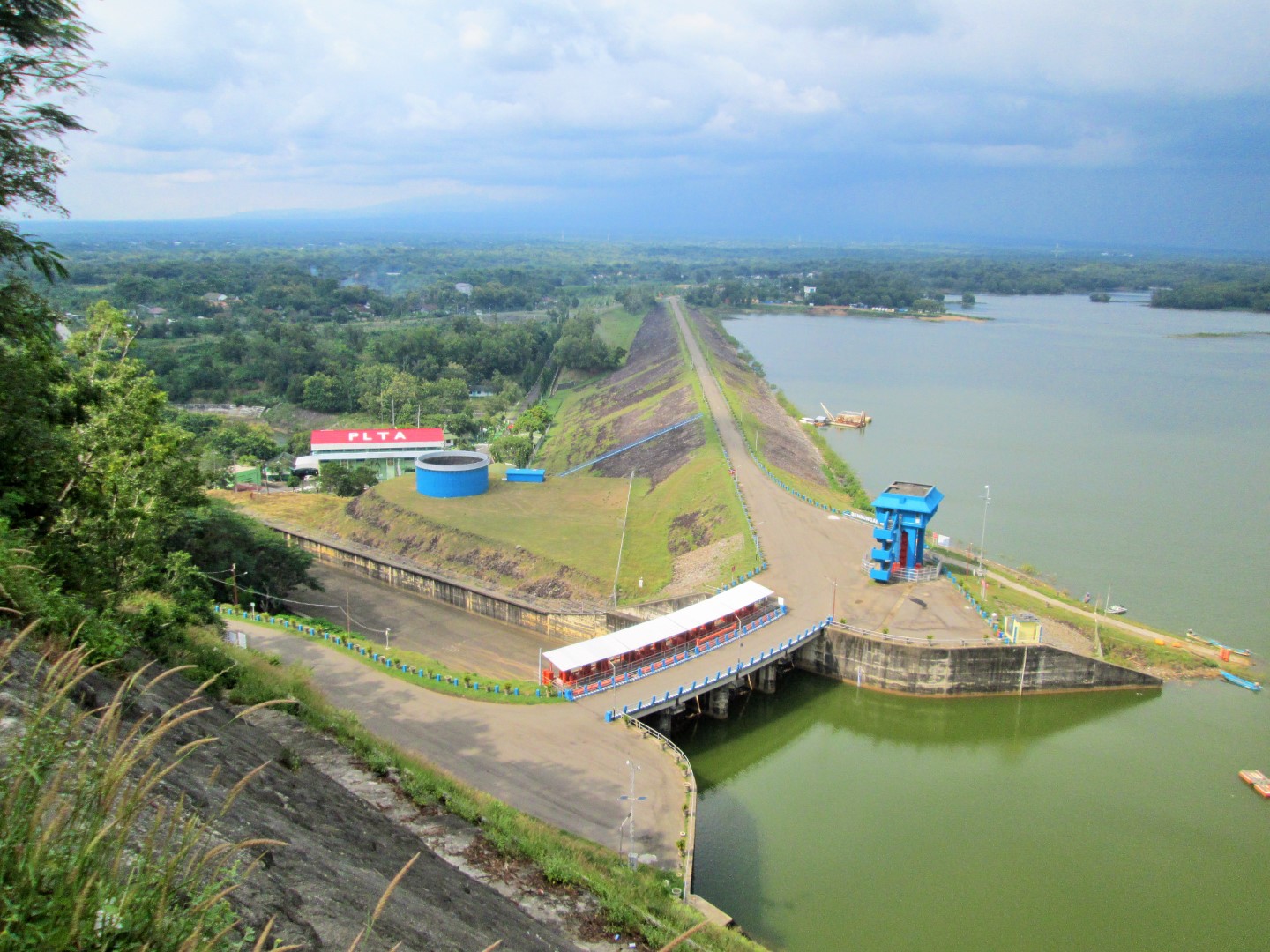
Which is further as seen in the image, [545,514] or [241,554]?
[545,514]

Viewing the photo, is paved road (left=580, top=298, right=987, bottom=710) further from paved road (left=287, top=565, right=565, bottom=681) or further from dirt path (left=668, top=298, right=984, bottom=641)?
paved road (left=287, top=565, right=565, bottom=681)

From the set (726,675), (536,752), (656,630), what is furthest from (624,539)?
(536,752)

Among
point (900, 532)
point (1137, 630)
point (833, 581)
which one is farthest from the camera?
point (833, 581)

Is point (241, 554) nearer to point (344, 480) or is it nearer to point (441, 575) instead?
point (441, 575)

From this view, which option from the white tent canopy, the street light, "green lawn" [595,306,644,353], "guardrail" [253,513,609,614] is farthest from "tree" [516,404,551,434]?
the street light

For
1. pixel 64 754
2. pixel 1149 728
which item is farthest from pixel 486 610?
pixel 64 754

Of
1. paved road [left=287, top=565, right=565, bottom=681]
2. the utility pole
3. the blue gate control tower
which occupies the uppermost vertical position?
the blue gate control tower
